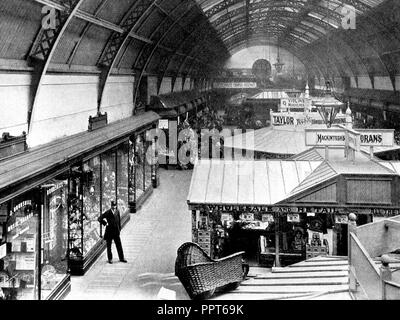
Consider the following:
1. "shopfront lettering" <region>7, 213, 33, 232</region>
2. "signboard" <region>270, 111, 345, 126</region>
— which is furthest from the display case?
"shopfront lettering" <region>7, 213, 33, 232</region>

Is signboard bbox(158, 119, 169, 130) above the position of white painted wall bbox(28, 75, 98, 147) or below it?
below

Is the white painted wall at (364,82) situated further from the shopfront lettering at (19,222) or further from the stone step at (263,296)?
the stone step at (263,296)

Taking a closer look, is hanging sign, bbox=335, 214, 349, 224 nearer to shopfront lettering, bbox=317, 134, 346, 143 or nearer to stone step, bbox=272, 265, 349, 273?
shopfront lettering, bbox=317, 134, 346, 143

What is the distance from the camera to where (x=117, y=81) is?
17.4 m

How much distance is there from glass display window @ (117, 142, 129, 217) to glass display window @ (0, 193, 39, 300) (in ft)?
21.4

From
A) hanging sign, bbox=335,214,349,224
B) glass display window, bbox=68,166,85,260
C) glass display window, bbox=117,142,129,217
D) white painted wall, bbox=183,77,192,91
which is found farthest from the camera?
white painted wall, bbox=183,77,192,91

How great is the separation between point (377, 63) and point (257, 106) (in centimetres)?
673

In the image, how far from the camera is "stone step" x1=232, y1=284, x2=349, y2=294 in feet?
17.9

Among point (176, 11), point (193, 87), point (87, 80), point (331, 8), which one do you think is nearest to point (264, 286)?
point (87, 80)

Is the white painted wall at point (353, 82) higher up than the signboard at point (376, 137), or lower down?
higher up

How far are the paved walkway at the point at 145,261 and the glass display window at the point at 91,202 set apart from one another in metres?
0.49

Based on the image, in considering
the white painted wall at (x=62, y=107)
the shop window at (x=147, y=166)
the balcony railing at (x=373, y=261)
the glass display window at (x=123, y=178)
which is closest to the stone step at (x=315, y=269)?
the balcony railing at (x=373, y=261)

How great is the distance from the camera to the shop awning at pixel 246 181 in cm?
954
